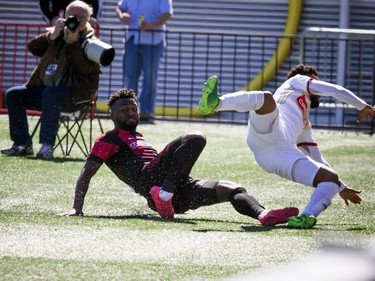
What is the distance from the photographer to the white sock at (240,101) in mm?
6539

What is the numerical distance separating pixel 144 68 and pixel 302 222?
948 centimetres

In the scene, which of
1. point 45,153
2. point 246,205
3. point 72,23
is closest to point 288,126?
point 246,205

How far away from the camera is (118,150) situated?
7.26 meters

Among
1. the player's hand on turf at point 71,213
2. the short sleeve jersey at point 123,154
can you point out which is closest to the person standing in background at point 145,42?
the short sleeve jersey at point 123,154

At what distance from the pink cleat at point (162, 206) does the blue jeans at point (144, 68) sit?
8781mm

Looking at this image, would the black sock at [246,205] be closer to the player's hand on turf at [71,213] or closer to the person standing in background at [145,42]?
the player's hand on turf at [71,213]

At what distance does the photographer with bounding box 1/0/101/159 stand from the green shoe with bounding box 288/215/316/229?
5.14m

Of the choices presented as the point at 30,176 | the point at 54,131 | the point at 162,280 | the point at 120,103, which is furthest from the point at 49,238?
the point at 54,131

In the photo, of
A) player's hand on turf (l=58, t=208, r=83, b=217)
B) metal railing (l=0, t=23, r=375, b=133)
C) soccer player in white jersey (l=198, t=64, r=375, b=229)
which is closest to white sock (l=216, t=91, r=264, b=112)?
soccer player in white jersey (l=198, t=64, r=375, b=229)

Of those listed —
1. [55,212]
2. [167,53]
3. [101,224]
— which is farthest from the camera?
[167,53]

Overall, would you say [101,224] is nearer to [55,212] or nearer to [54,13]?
[55,212]

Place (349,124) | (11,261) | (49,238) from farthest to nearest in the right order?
(349,124) < (49,238) < (11,261)

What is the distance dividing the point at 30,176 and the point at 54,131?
1771 millimetres

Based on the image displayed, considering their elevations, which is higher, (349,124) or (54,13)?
(54,13)
